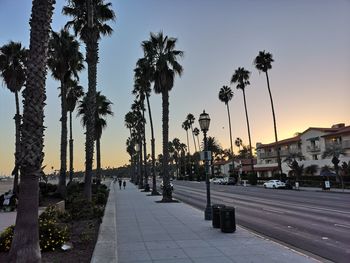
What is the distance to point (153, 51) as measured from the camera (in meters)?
→ 31.5

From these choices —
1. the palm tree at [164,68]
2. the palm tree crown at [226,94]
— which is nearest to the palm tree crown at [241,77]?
the palm tree crown at [226,94]

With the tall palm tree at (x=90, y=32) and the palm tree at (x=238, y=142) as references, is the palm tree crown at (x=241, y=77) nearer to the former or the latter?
the tall palm tree at (x=90, y=32)

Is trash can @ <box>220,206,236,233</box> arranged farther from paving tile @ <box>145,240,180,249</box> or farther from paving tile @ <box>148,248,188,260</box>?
paving tile @ <box>148,248,188,260</box>

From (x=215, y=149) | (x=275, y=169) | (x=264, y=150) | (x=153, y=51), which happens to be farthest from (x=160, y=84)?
(x=215, y=149)

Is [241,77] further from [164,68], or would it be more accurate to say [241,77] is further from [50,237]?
[50,237]

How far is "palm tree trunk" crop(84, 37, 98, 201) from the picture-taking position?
65.5 ft

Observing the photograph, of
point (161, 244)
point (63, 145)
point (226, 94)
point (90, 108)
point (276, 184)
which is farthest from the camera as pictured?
point (226, 94)

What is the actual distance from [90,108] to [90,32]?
397 centimetres

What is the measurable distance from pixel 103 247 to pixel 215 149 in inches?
5190

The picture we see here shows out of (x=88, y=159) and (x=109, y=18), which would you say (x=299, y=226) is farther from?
(x=109, y=18)

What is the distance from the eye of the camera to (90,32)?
20750 millimetres

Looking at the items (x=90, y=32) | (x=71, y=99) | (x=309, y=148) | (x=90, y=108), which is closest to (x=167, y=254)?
(x=90, y=108)

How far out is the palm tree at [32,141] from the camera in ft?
25.3

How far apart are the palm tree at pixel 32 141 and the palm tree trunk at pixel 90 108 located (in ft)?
37.6
